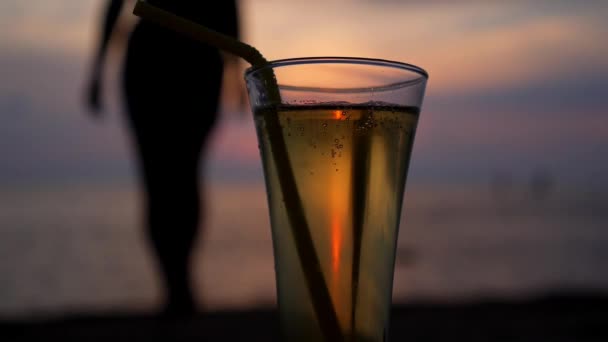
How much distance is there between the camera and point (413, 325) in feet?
10.2

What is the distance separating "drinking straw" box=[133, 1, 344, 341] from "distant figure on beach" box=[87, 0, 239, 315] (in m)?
2.05

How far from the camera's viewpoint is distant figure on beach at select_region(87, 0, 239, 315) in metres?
3.36

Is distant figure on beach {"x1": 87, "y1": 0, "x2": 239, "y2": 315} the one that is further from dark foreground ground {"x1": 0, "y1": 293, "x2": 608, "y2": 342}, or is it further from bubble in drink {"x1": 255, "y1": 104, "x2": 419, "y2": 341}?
bubble in drink {"x1": 255, "y1": 104, "x2": 419, "y2": 341}

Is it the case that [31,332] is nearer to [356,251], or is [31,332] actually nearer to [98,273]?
[356,251]

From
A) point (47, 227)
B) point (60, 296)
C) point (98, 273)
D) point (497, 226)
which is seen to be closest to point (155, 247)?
point (60, 296)

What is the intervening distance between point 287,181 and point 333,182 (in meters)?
0.09

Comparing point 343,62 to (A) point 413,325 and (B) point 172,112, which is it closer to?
(A) point 413,325

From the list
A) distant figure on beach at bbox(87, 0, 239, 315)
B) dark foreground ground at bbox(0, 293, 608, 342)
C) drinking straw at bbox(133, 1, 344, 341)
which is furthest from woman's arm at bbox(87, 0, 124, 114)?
drinking straw at bbox(133, 1, 344, 341)

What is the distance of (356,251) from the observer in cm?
124

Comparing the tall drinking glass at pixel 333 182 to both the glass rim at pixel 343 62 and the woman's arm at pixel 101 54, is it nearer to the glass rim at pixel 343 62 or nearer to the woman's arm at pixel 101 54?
the glass rim at pixel 343 62

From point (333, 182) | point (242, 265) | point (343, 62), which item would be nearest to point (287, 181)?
point (333, 182)

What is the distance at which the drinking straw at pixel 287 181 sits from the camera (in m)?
1.22

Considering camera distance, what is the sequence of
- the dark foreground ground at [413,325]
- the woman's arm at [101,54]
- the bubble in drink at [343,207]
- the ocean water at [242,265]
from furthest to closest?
the ocean water at [242,265] < the woman's arm at [101,54] < the dark foreground ground at [413,325] < the bubble in drink at [343,207]

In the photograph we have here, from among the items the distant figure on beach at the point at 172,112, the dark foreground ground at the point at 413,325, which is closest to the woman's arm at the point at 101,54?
the distant figure on beach at the point at 172,112
